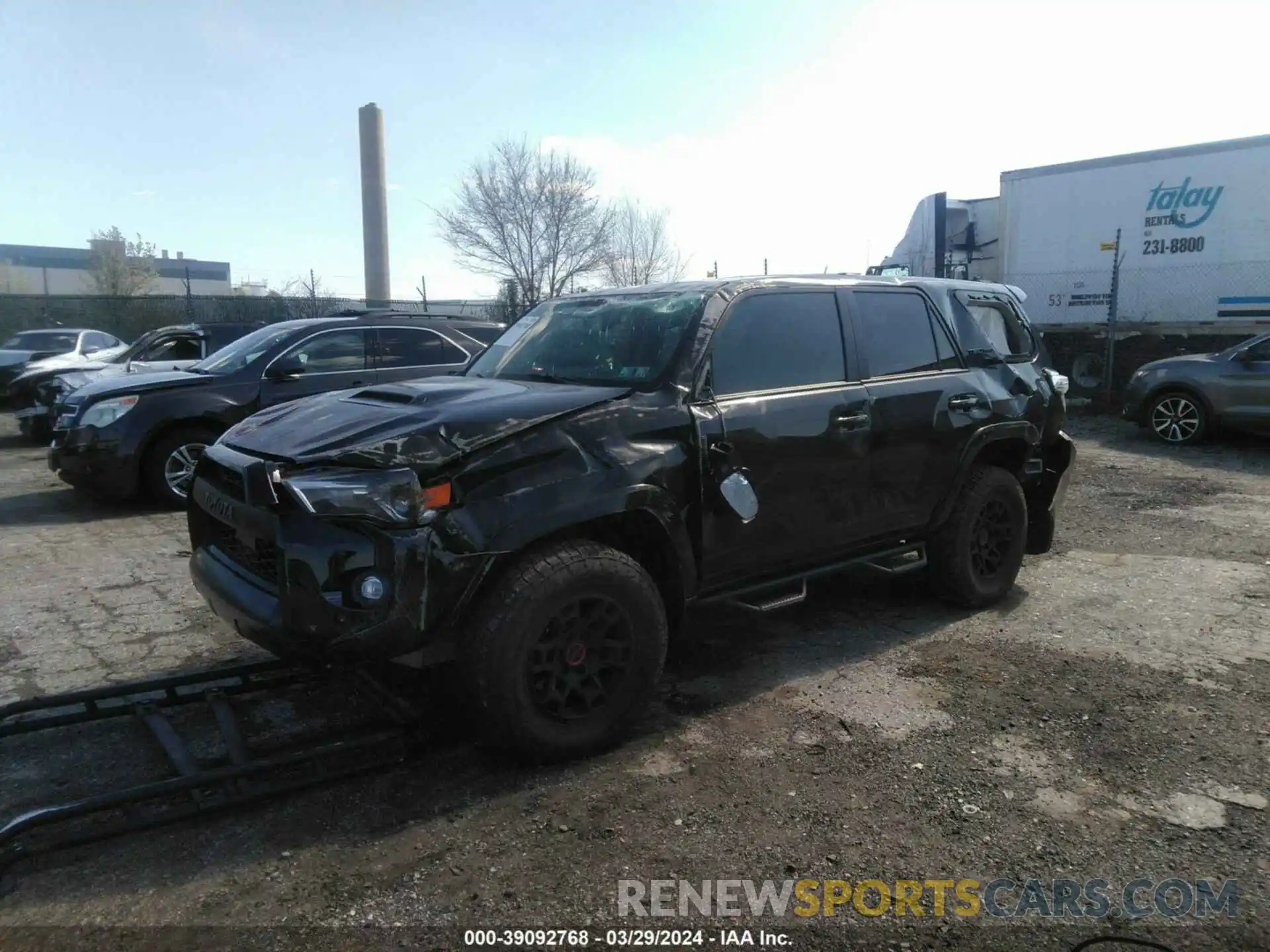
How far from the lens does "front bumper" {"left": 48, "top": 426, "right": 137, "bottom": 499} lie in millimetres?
7641

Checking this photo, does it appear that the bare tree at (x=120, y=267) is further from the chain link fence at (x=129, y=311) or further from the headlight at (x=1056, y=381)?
the headlight at (x=1056, y=381)

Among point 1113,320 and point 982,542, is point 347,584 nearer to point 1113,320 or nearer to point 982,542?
point 982,542

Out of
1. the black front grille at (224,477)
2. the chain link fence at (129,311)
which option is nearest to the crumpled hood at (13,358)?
the chain link fence at (129,311)

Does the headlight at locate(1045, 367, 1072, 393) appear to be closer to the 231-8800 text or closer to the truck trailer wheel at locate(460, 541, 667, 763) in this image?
the truck trailer wheel at locate(460, 541, 667, 763)

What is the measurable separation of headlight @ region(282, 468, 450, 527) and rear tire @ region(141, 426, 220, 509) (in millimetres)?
5582

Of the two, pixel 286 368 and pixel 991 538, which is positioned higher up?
pixel 286 368

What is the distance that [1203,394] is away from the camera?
10992 millimetres

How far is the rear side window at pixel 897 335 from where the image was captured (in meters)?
4.61

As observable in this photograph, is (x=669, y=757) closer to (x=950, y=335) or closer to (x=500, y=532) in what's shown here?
(x=500, y=532)

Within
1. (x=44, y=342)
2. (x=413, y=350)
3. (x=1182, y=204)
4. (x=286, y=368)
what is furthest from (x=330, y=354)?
(x=1182, y=204)

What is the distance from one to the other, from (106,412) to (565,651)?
6.21 m

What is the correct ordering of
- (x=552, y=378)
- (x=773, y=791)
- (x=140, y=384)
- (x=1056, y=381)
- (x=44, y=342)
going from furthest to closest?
(x=44, y=342) → (x=140, y=384) → (x=1056, y=381) → (x=552, y=378) → (x=773, y=791)

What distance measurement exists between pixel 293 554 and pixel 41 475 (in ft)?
29.2

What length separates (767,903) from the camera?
2.59 m
